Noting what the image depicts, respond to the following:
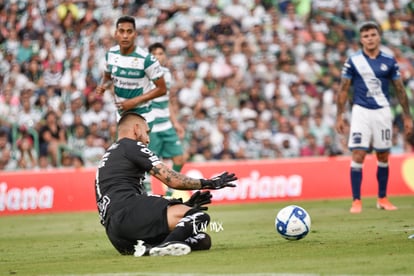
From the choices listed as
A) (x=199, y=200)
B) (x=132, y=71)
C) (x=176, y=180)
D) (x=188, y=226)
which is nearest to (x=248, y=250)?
(x=199, y=200)

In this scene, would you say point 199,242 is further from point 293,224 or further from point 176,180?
point 293,224

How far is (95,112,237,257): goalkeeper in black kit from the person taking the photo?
9.04m

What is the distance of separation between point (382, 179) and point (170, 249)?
7.20 meters

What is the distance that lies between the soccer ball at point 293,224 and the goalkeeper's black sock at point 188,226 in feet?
4.08

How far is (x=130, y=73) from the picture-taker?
13.7 metres

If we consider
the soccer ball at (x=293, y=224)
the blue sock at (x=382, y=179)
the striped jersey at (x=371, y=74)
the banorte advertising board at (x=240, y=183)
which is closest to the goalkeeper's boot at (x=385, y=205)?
the blue sock at (x=382, y=179)

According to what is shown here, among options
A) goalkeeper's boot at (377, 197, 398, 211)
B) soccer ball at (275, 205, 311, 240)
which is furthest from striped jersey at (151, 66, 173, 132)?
soccer ball at (275, 205, 311, 240)

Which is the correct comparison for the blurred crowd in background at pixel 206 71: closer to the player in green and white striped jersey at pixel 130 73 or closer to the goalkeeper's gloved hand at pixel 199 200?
the player in green and white striped jersey at pixel 130 73

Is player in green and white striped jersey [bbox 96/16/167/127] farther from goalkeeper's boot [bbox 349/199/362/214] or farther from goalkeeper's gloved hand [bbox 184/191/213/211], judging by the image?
goalkeeper's gloved hand [bbox 184/191/213/211]

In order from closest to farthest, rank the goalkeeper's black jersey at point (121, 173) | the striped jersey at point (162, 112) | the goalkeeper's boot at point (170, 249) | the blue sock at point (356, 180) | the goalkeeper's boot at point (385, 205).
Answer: the goalkeeper's boot at point (170, 249), the goalkeeper's black jersey at point (121, 173), the blue sock at point (356, 180), the goalkeeper's boot at point (385, 205), the striped jersey at point (162, 112)

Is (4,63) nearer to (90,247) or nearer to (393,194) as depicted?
(393,194)

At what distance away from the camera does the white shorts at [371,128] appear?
14984mm

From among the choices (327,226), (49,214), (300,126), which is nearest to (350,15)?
(300,126)

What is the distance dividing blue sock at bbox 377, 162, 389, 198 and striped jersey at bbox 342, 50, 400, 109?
110 cm
